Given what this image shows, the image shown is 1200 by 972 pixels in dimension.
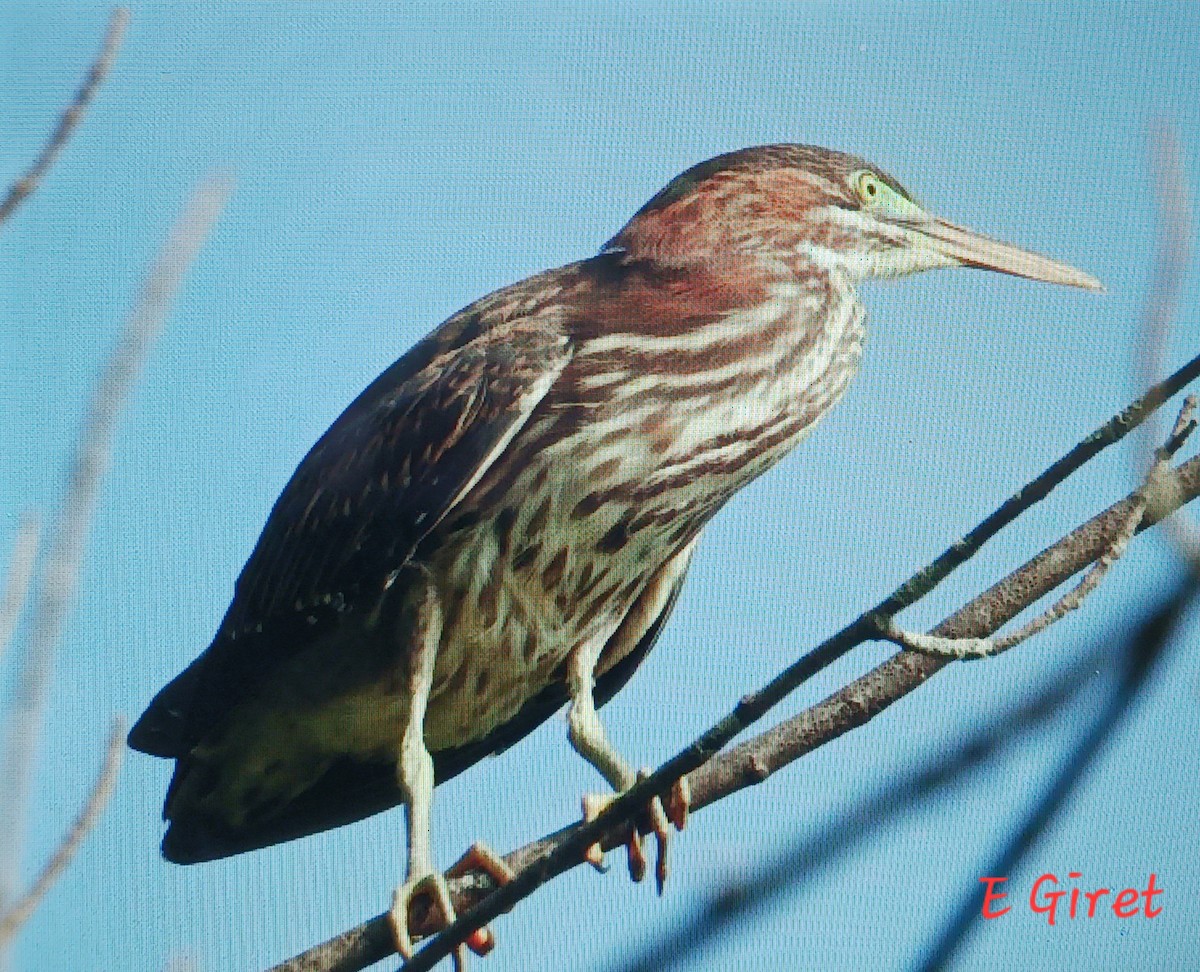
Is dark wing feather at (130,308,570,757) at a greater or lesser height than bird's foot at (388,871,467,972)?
greater

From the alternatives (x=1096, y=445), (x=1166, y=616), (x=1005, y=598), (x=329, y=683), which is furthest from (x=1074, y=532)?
(x=329, y=683)

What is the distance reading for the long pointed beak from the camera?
3.06m

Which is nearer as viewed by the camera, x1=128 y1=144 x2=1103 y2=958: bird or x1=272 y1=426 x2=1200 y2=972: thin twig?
x1=272 y1=426 x2=1200 y2=972: thin twig

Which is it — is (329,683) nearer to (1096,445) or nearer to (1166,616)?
(1096,445)

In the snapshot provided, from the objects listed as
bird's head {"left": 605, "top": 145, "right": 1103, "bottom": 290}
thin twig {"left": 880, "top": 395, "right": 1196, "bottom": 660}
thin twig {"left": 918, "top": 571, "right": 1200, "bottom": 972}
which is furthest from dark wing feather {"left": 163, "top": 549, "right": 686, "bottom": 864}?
thin twig {"left": 918, "top": 571, "right": 1200, "bottom": 972}

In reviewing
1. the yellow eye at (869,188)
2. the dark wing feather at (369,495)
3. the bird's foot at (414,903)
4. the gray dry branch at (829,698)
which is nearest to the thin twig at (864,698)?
the gray dry branch at (829,698)

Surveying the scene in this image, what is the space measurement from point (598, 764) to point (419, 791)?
332 millimetres

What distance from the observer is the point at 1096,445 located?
1.61 meters

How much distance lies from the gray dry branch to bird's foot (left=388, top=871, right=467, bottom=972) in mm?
18

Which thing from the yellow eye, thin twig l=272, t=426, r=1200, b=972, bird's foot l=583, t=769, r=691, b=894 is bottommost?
bird's foot l=583, t=769, r=691, b=894

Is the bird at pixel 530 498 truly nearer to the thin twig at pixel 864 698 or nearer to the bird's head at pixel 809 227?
the bird's head at pixel 809 227

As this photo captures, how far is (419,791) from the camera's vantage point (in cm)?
276

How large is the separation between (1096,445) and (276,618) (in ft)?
5.82

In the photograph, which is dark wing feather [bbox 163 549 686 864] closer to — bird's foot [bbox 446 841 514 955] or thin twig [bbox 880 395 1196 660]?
bird's foot [bbox 446 841 514 955]
